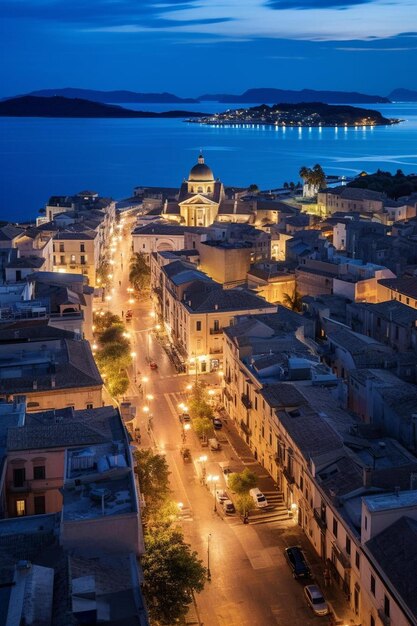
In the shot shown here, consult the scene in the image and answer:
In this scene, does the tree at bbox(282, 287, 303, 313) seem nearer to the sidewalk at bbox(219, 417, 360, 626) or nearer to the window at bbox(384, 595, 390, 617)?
the sidewalk at bbox(219, 417, 360, 626)

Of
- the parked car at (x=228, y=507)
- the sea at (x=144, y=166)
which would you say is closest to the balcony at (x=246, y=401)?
the parked car at (x=228, y=507)

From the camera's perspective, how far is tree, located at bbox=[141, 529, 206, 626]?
16.5 meters

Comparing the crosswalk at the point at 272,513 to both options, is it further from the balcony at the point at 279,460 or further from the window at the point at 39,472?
the window at the point at 39,472

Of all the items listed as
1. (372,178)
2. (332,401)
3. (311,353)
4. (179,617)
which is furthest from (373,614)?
(372,178)

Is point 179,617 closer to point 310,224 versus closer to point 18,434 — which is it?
point 18,434

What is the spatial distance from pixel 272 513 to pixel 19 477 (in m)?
7.12

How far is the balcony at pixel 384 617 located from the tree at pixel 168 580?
376 centimetres

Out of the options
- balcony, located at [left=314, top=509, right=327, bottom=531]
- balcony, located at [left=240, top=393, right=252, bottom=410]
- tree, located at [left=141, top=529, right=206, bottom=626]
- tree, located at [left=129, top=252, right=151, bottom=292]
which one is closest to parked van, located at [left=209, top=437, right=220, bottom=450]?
balcony, located at [left=240, top=393, right=252, bottom=410]

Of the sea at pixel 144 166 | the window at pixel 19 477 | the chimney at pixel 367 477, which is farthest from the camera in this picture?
the sea at pixel 144 166

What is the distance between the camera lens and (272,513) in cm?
2247

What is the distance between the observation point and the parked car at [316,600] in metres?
17.8

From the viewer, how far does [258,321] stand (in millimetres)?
32250

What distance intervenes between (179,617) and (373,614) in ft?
13.3

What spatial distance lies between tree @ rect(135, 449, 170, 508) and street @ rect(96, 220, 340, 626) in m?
1.33
